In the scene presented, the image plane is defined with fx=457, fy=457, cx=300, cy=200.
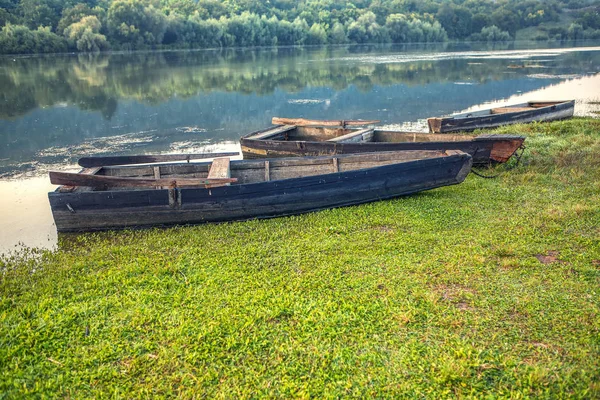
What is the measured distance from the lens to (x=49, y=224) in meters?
8.69

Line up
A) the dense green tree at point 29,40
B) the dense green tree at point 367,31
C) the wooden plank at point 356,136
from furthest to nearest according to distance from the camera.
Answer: the dense green tree at point 367,31, the dense green tree at point 29,40, the wooden plank at point 356,136

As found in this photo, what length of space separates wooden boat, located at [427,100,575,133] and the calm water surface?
2970mm

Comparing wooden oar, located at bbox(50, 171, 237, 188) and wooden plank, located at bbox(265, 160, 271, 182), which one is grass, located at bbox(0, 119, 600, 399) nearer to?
wooden oar, located at bbox(50, 171, 237, 188)

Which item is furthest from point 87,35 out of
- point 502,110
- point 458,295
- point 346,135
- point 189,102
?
point 458,295

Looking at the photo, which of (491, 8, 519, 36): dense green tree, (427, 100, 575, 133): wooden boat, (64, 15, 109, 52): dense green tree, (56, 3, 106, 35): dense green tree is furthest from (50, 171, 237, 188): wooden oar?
(491, 8, 519, 36): dense green tree

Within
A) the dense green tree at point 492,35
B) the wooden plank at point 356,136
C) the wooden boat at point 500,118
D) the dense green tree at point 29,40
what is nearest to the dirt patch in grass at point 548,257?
the wooden plank at point 356,136

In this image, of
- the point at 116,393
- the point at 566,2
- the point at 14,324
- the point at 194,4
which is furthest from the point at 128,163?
the point at 566,2

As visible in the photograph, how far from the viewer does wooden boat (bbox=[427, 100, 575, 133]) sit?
14038mm

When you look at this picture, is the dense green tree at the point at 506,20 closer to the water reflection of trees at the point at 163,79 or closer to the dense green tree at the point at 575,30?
the dense green tree at the point at 575,30

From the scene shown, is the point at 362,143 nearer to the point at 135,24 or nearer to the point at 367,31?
the point at 135,24

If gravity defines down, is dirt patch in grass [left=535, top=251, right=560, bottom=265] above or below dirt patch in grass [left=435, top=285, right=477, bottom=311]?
above

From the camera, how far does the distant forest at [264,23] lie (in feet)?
191

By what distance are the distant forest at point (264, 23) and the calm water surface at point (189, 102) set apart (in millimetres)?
21106

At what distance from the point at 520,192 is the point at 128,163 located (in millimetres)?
7844
